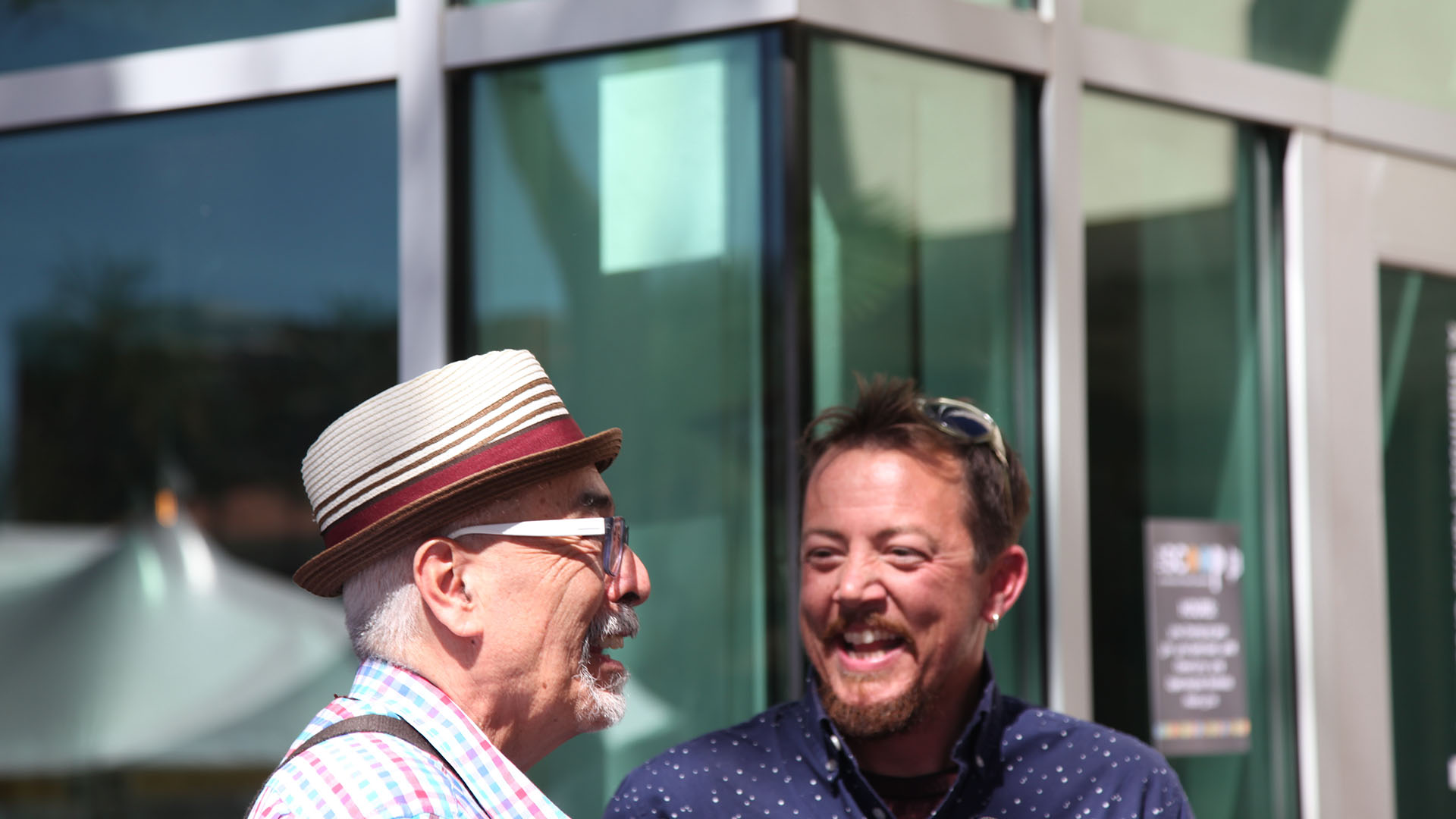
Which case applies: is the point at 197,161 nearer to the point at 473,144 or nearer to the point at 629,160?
the point at 473,144

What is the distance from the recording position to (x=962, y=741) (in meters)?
2.57

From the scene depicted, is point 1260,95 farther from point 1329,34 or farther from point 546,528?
point 546,528

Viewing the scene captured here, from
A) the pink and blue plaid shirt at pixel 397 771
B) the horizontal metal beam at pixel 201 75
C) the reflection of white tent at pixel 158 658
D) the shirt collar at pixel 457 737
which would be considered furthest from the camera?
the reflection of white tent at pixel 158 658

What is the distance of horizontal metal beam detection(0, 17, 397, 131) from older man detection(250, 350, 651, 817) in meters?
2.25

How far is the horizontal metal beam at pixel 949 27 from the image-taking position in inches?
136

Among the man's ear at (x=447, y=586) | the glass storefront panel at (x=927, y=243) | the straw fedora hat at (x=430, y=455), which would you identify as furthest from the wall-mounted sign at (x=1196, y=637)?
the man's ear at (x=447, y=586)

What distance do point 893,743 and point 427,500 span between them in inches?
47.7

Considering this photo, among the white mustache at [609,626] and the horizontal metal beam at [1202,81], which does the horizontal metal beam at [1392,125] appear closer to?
the horizontal metal beam at [1202,81]

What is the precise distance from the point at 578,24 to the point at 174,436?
1788 mm

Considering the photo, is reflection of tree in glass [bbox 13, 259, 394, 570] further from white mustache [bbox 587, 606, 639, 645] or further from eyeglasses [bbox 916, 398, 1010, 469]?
white mustache [bbox 587, 606, 639, 645]

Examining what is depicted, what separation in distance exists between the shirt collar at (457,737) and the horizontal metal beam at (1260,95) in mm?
2889

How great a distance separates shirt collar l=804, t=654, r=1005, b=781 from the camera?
253 cm

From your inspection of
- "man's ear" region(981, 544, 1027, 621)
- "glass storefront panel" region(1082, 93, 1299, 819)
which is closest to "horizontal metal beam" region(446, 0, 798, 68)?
"glass storefront panel" region(1082, 93, 1299, 819)

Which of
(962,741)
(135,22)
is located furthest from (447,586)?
(135,22)
